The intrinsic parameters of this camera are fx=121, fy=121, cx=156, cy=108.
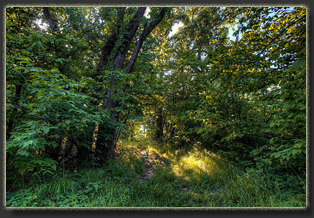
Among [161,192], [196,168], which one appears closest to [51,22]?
[161,192]

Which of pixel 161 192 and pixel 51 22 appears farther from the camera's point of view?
pixel 51 22

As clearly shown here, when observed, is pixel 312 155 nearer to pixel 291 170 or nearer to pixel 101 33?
pixel 291 170

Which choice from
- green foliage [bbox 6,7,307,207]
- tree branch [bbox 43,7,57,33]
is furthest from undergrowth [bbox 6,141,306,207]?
tree branch [bbox 43,7,57,33]

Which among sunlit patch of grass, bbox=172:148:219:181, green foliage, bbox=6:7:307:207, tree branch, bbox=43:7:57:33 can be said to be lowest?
sunlit patch of grass, bbox=172:148:219:181

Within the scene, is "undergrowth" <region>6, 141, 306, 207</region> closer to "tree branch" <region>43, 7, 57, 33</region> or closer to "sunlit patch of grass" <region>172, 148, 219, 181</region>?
"sunlit patch of grass" <region>172, 148, 219, 181</region>

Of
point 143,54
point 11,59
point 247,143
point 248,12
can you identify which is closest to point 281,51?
point 248,12

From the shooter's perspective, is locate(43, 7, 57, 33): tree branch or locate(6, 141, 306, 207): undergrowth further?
locate(43, 7, 57, 33): tree branch

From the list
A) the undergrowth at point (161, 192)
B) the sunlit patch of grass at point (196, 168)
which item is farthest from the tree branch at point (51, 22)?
the sunlit patch of grass at point (196, 168)

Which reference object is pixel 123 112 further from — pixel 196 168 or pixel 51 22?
pixel 51 22

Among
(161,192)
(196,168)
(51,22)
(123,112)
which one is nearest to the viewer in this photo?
(161,192)

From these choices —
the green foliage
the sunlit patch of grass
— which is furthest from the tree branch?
the sunlit patch of grass

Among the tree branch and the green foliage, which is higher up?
the tree branch

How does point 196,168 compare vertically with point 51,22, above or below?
below

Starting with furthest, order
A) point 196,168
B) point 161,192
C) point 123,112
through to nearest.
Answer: point 196,168
point 123,112
point 161,192
